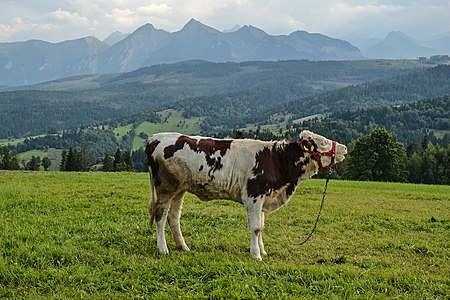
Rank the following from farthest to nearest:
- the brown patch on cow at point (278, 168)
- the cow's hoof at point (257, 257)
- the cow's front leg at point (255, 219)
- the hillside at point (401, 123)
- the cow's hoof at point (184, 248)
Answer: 1. the hillside at point (401, 123)
2. the cow's hoof at point (184, 248)
3. the brown patch on cow at point (278, 168)
4. the cow's front leg at point (255, 219)
5. the cow's hoof at point (257, 257)

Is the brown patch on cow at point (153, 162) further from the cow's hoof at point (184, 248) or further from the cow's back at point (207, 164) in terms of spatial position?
the cow's hoof at point (184, 248)

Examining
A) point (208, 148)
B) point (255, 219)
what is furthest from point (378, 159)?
point (208, 148)

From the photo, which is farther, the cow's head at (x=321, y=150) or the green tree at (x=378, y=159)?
the green tree at (x=378, y=159)

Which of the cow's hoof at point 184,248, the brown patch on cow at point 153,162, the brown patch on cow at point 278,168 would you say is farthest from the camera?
the brown patch on cow at point 153,162

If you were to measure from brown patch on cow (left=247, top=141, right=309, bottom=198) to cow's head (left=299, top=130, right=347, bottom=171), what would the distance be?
6.6 inches

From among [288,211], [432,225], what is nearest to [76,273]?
[288,211]

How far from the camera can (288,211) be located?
49.4 ft

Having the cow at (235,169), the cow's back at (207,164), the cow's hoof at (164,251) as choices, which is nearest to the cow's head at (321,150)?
the cow at (235,169)

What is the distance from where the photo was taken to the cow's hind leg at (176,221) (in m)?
9.41

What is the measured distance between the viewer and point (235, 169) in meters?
9.03

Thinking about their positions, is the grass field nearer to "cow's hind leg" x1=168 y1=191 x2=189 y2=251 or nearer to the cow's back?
"cow's hind leg" x1=168 y1=191 x2=189 y2=251

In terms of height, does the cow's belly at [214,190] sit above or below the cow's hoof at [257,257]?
above

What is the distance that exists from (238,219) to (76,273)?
6.32 meters

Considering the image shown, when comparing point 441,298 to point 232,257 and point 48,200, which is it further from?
point 48,200
